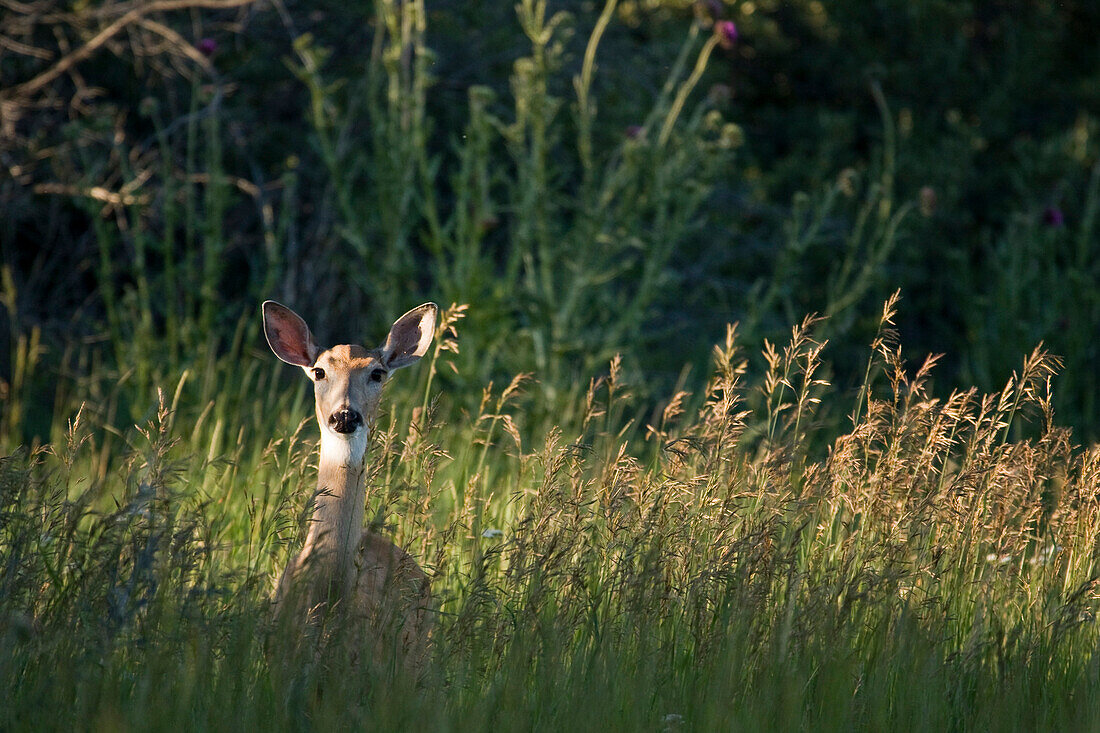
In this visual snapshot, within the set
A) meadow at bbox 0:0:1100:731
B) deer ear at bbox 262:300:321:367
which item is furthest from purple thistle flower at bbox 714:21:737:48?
deer ear at bbox 262:300:321:367

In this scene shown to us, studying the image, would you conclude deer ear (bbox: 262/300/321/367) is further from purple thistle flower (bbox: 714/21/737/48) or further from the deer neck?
purple thistle flower (bbox: 714/21/737/48)

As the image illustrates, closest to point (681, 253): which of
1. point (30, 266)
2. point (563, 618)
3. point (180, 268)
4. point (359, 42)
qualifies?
point (359, 42)

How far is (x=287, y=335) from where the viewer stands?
14.2 ft

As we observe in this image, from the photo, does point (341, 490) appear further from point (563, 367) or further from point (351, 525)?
point (563, 367)

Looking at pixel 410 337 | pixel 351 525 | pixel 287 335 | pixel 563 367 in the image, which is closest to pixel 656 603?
pixel 351 525

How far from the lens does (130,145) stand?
8969 mm

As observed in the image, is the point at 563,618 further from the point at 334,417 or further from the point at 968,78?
the point at 968,78

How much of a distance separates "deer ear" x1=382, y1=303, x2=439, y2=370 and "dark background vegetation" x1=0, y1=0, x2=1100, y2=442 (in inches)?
99.1

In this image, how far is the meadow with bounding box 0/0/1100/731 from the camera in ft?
11.0

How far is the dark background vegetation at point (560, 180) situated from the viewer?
7203mm

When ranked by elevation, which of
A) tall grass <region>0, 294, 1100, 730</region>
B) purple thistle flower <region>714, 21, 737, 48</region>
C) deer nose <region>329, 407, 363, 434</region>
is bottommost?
tall grass <region>0, 294, 1100, 730</region>

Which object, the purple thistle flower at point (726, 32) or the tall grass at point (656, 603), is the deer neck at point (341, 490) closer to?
the tall grass at point (656, 603)

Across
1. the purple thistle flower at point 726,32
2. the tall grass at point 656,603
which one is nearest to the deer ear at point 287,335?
the tall grass at point 656,603

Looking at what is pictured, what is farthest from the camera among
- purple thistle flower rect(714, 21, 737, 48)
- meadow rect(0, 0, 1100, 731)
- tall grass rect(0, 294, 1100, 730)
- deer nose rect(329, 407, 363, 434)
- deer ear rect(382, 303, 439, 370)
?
purple thistle flower rect(714, 21, 737, 48)
